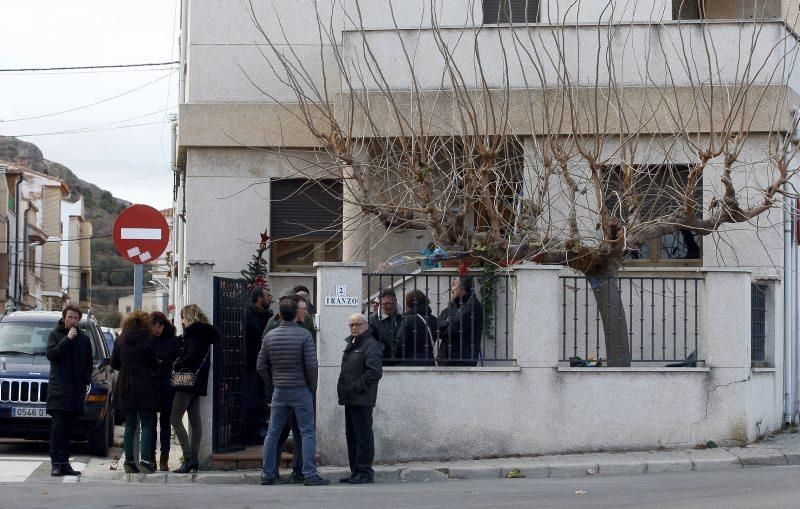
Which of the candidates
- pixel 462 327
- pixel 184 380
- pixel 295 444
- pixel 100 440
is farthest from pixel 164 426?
pixel 462 327

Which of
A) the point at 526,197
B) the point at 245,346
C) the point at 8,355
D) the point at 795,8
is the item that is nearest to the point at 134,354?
the point at 245,346

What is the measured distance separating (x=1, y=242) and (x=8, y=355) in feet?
144

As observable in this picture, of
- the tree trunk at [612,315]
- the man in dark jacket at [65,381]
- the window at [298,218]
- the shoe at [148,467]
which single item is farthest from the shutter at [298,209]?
the shoe at [148,467]

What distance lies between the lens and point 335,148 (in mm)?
Result: 15562

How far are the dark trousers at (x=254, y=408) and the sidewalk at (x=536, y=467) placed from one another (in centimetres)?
92

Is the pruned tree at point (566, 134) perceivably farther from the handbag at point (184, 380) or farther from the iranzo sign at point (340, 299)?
the handbag at point (184, 380)

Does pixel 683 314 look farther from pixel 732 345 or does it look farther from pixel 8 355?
pixel 8 355

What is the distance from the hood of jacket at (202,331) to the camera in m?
13.0

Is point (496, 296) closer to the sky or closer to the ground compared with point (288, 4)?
closer to the ground

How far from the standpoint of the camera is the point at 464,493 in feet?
37.3

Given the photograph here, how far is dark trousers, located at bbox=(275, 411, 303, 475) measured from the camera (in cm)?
1266

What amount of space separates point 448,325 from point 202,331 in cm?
288

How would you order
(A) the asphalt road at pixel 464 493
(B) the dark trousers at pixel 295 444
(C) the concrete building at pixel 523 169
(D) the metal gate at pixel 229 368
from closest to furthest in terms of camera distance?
(A) the asphalt road at pixel 464 493
(B) the dark trousers at pixel 295 444
(D) the metal gate at pixel 229 368
(C) the concrete building at pixel 523 169

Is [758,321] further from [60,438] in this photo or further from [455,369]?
[60,438]
